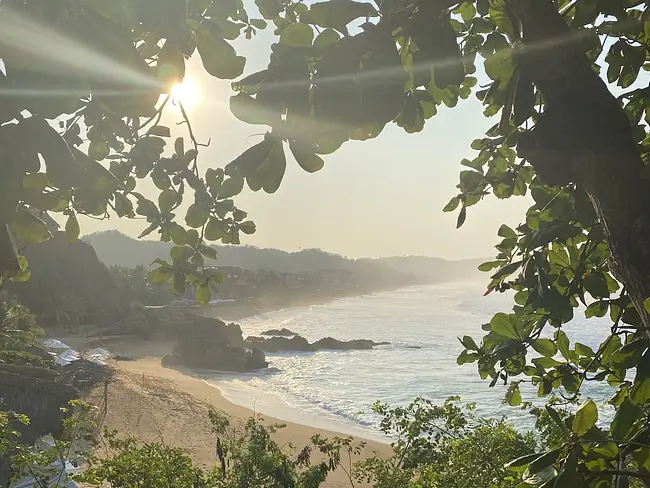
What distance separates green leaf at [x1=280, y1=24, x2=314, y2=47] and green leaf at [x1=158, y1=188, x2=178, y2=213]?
999 mm

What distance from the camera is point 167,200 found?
166 cm

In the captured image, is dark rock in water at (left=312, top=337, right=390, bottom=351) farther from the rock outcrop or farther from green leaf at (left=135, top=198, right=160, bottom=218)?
green leaf at (left=135, top=198, right=160, bottom=218)

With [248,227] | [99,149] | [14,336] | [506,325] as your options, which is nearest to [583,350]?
[506,325]

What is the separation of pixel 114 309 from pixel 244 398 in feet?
87.8

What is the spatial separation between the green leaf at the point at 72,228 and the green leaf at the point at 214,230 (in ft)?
1.34

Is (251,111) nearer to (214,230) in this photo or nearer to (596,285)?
(214,230)

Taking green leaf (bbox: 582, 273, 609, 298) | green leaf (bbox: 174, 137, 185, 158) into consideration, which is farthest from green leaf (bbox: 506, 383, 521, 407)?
green leaf (bbox: 174, 137, 185, 158)

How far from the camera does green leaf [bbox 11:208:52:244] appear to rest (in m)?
0.97

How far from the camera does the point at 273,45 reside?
2.68ft

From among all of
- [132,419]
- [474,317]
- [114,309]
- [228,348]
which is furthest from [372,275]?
[132,419]

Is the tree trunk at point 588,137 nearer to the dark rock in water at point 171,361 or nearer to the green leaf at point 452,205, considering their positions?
the green leaf at point 452,205

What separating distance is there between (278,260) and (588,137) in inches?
5743

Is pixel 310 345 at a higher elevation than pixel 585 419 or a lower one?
lower

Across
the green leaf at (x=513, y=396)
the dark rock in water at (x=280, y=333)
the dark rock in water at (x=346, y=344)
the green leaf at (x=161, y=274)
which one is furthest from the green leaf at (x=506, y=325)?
the dark rock in water at (x=280, y=333)
